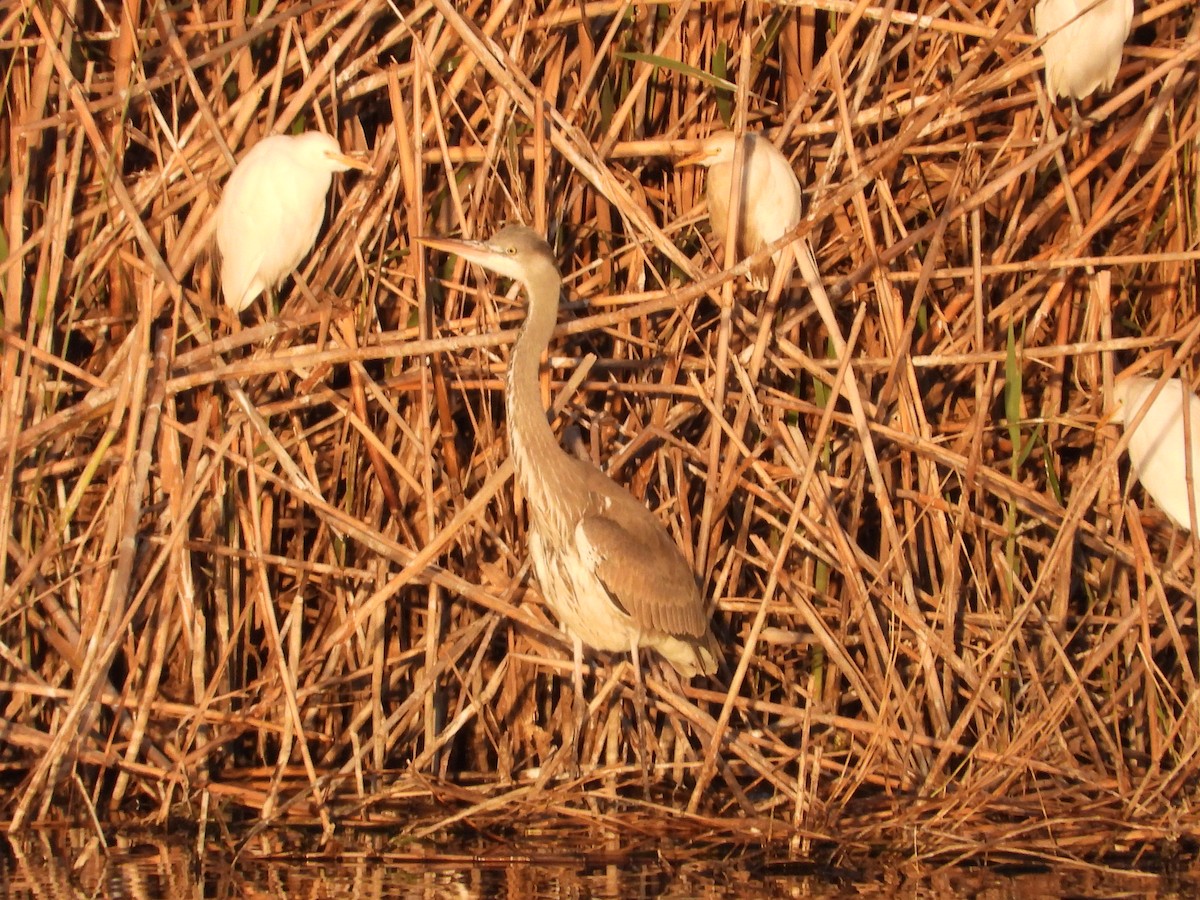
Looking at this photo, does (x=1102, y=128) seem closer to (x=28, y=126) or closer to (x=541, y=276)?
(x=541, y=276)

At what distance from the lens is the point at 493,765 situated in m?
5.08

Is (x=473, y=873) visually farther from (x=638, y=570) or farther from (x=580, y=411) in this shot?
(x=580, y=411)

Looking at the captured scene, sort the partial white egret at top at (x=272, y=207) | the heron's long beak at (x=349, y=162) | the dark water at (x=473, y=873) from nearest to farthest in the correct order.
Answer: the dark water at (x=473, y=873)
the partial white egret at top at (x=272, y=207)
the heron's long beak at (x=349, y=162)

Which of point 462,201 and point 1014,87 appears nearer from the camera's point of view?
point 462,201

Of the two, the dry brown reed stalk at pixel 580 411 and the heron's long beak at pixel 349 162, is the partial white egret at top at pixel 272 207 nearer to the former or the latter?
the heron's long beak at pixel 349 162

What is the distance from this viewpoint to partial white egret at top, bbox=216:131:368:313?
14.5 feet

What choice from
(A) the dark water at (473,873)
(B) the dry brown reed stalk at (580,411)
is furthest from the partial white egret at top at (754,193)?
(A) the dark water at (473,873)

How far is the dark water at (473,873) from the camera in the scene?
3.76 m

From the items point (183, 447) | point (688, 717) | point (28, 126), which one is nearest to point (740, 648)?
point (688, 717)

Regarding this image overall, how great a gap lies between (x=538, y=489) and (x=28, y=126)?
1.91 meters

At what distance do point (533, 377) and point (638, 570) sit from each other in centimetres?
64

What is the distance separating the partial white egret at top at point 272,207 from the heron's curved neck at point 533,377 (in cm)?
71

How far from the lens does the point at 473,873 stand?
3963 mm

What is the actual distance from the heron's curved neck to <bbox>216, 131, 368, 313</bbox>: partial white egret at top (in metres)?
0.71
